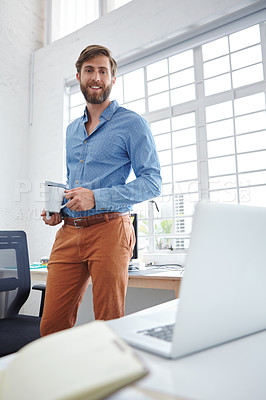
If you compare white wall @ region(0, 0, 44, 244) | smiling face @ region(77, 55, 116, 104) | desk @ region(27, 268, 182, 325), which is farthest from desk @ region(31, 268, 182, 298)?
white wall @ region(0, 0, 44, 244)

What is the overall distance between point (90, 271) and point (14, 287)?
0.68 meters

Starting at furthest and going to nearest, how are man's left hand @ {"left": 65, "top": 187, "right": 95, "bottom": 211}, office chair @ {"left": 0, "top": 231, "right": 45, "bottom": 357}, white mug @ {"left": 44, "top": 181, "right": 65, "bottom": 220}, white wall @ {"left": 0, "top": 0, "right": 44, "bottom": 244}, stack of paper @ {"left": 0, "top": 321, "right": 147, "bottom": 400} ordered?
1. white wall @ {"left": 0, "top": 0, "right": 44, "bottom": 244}
2. office chair @ {"left": 0, "top": 231, "right": 45, "bottom": 357}
3. white mug @ {"left": 44, "top": 181, "right": 65, "bottom": 220}
4. man's left hand @ {"left": 65, "top": 187, "right": 95, "bottom": 211}
5. stack of paper @ {"left": 0, "top": 321, "right": 147, "bottom": 400}

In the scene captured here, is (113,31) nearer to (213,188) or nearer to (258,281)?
(213,188)

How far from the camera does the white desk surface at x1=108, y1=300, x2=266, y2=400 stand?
34 cm

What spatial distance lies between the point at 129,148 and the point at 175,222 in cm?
170

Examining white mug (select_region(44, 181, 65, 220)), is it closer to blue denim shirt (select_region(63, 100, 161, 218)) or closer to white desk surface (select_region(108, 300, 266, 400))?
blue denim shirt (select_region(63, 100, 161, 218))

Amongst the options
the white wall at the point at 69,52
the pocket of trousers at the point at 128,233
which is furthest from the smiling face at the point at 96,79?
the white wall at the point at 69,52

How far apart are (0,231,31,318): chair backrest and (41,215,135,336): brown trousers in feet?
1.63

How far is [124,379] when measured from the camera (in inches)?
11.7

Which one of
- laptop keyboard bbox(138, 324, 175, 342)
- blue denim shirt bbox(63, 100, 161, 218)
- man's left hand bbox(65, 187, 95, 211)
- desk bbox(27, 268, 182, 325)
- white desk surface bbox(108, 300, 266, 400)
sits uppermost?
blue denim shirt bbox(63, 100, 161, 218)

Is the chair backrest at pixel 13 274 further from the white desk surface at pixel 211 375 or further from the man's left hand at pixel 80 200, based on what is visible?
the white desk surface at pixel 211 375

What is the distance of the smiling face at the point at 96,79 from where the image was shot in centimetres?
143

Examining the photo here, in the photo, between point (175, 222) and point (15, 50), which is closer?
point (175, 222)

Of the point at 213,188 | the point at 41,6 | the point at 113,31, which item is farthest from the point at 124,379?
the point at 41,6
